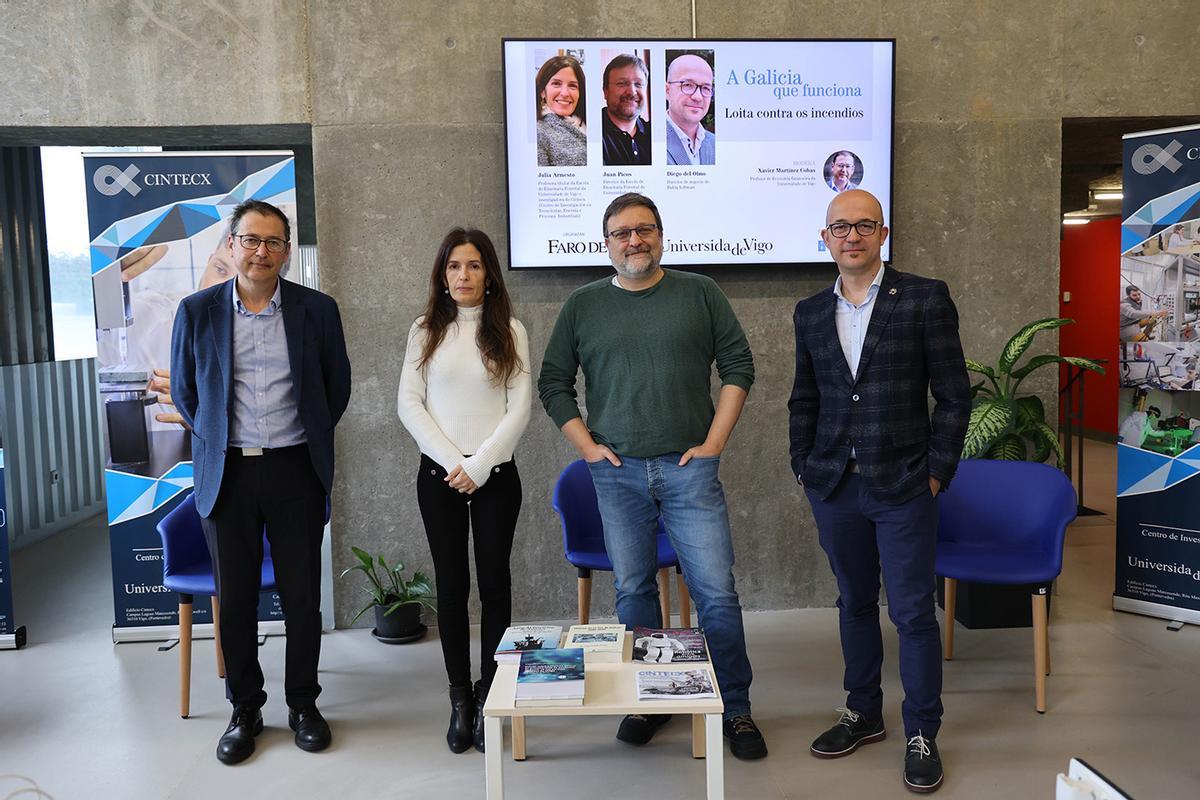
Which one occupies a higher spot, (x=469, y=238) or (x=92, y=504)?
(x=469, y=238)

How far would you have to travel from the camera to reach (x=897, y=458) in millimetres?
2643

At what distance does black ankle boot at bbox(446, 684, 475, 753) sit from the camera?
2.95 meters

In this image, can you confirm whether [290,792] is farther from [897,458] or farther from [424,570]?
[897,458]

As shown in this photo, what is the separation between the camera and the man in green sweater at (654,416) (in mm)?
2826

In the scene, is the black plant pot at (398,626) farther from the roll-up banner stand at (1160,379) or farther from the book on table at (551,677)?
the roll-up banner stand at (1160,379)

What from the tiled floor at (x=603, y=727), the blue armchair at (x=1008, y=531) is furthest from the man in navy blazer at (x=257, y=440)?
the blue armchair at (x=1008, y=531)

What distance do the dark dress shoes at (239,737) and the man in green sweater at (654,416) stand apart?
47.4 inches

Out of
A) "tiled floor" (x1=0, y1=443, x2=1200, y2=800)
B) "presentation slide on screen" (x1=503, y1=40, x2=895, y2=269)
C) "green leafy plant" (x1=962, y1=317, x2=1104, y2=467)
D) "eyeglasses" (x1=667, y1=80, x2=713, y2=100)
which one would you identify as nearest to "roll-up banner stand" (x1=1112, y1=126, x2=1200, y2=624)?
"tiled floor" (x1=0, y1=443, x2=1200, y2=800)

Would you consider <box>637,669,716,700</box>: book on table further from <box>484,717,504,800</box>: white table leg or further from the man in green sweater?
the man in green sweater

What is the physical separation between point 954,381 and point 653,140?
1.99 metres

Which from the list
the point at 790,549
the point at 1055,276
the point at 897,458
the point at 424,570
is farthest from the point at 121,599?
the point at 1055,276

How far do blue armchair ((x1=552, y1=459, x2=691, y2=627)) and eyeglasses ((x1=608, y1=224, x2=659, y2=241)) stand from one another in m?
1.20

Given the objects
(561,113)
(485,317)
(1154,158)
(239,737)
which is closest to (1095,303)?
(1154,158)

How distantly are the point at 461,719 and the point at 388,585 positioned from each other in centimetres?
139
